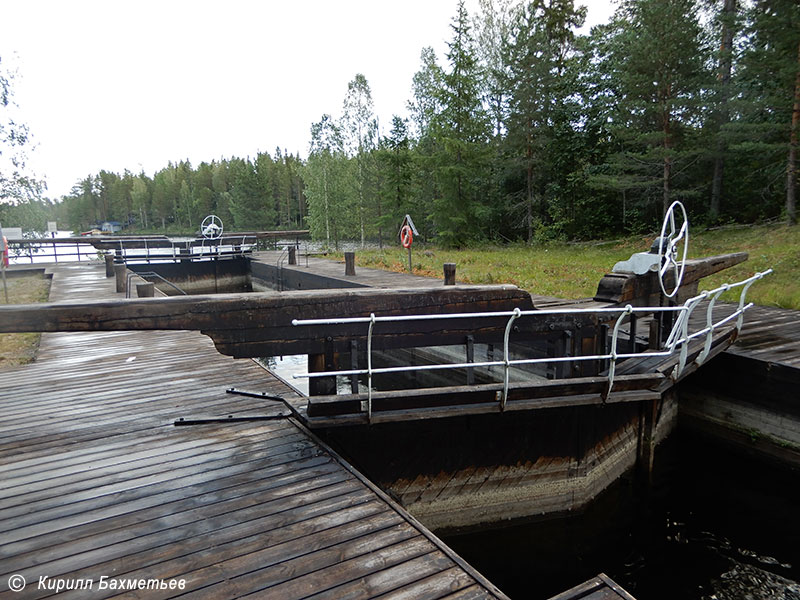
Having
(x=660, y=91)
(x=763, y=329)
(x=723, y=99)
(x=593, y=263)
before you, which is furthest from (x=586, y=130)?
(x=763, y=329)

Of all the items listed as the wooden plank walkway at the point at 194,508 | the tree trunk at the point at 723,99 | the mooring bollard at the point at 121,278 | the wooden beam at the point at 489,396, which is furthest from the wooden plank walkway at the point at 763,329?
the tree trunk at the point at 723,99

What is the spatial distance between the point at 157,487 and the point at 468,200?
24438 millimetres

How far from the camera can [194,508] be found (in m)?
3.08

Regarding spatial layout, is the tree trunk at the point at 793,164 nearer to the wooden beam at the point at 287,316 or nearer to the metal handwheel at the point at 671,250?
the metal handwheel at the point at 671,250

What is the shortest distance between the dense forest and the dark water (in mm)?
14239

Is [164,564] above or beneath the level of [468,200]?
beneath

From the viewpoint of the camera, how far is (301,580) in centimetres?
244

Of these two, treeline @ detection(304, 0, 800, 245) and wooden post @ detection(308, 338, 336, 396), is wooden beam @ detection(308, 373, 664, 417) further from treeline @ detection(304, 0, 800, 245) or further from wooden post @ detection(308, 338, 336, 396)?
treeline @ detection(304, 0, 800, 245)

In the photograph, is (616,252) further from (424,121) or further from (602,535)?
(424,121)

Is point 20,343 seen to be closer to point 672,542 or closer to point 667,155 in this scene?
point 672,542

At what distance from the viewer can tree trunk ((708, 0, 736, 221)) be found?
19438 mm

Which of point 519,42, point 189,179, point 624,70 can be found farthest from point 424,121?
point 189,179

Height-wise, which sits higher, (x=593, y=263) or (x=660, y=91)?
(x=660, y=91)

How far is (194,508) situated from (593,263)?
1705cm
